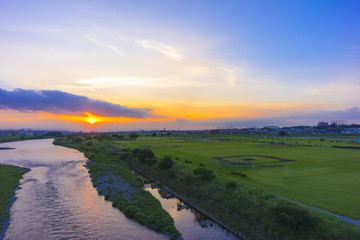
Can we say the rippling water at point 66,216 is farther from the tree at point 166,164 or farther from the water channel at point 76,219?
the tree at point 166,164

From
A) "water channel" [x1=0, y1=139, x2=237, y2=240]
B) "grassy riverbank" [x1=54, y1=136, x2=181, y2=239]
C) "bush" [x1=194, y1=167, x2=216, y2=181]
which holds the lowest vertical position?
"water channel" [x1=0, y1=139, x2=237, y2=240]

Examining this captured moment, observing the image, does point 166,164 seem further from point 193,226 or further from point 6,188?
point 6,188

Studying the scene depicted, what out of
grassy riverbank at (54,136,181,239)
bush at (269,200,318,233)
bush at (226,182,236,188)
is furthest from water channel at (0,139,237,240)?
bush at (226,182,236,188)

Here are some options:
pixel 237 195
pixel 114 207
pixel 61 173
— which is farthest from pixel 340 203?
pixel 61 173

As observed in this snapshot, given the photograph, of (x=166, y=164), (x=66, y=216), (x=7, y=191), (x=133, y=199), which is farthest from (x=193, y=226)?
(x=7, y=191)

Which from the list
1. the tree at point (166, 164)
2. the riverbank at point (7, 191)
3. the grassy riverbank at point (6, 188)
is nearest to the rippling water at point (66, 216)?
the riverbank at point (7, 191)

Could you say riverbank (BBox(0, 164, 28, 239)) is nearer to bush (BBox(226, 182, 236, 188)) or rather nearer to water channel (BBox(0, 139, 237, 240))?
water channel (BBox(0, 139, 237, 240))

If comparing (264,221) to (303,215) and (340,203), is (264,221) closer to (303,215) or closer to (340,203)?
(303,215)

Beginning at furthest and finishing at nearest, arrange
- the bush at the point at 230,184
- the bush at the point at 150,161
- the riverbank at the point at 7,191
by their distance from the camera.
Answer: the bush at the point at 150,161 → the bush at the point at 230,184 → the riverbank at the point at 7,191
